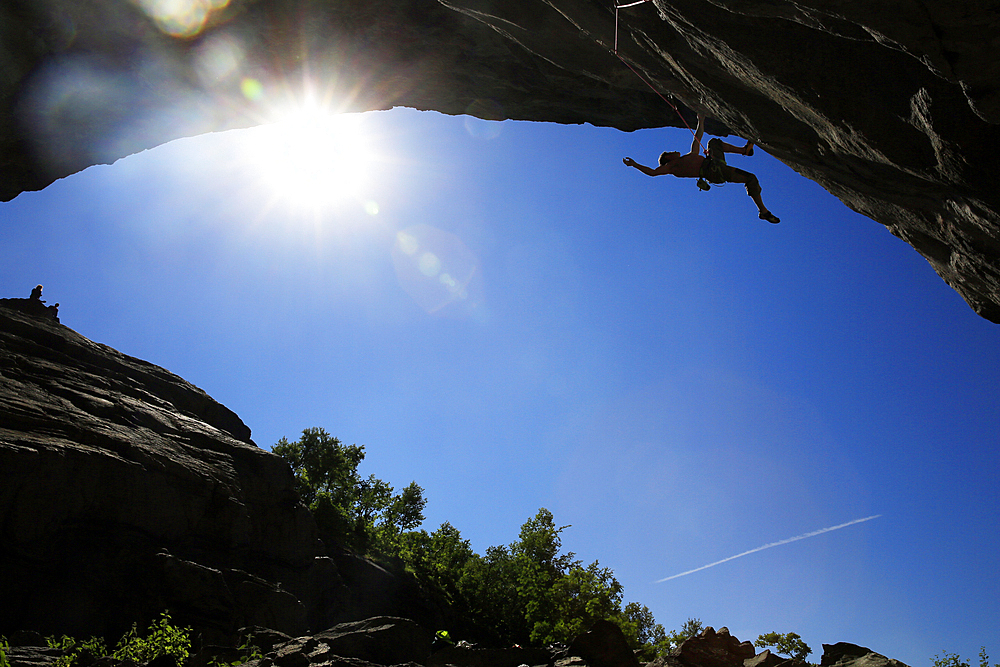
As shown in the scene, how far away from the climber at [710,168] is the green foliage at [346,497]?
3586cm

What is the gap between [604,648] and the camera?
11.5m

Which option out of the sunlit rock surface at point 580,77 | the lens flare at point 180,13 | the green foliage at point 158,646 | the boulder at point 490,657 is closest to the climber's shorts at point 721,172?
the sunlit rock surface at point 580,77

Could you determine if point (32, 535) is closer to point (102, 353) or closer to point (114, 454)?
point (114, 454)

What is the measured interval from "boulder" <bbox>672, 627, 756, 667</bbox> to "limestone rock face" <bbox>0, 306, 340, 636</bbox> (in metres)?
13.8

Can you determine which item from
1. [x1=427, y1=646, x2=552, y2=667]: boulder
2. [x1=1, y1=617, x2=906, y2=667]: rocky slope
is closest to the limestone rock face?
[x1=1, y1=617, x2=906, y2=667]: rocky slope

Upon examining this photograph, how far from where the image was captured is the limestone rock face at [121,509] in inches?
606

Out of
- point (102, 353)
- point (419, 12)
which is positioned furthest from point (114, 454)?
point (419, 12)

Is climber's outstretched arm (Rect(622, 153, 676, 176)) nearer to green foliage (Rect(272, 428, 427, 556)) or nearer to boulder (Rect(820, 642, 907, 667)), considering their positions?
boulder (Rect(820, 642, 907, 667))

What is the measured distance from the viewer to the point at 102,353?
24359 mm

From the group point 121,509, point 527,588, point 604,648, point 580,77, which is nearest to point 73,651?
point 604,648

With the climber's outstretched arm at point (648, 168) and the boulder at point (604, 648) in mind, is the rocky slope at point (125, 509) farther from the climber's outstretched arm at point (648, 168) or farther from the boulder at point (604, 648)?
the climber's outstretched arm at point (648, 168)

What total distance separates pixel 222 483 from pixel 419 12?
65.2 ft

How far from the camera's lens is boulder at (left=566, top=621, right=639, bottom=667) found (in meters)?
11.3

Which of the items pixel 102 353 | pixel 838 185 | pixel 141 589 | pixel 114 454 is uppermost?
pixel 838 185
